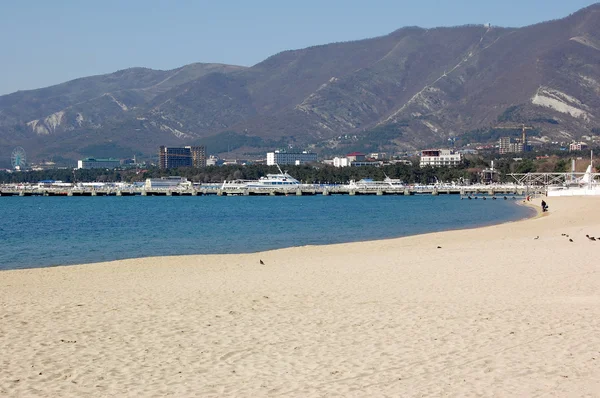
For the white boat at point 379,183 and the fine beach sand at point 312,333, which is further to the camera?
the white boat at point 379,183

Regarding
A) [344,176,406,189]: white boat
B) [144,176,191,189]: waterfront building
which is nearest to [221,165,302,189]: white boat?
[344,176,406,189]: white boat

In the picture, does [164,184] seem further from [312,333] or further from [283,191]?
[312,333]

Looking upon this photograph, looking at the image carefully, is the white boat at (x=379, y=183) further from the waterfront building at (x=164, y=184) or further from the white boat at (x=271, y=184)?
the waterfront building at (x=164, y=184)

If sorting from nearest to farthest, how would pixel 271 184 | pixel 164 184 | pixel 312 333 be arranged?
pixel 312 333, pixel 271 184, pixel 164 184

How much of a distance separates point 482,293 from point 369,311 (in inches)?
113

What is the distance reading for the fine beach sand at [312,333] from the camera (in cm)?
853

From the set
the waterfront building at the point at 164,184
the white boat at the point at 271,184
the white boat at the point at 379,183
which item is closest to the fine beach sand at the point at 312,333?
the white boat at the point at 271,184

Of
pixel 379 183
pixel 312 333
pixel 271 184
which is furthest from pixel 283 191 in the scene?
pixel 312 333

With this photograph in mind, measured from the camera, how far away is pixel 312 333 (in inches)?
428

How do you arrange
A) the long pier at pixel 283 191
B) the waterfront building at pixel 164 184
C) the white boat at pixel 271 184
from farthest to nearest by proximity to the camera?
the waterfront building at pixel 164 184 < the white boat at pixel 271 184 < the long pier at pixel 283 191

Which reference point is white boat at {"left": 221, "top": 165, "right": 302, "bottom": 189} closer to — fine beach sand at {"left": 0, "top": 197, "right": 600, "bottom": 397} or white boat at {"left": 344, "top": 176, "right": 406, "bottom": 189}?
white boat at {"left": 344, "top": 176, "right": 406, "bottom": 189}

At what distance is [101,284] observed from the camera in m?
17.1

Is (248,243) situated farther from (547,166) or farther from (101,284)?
(547,166)

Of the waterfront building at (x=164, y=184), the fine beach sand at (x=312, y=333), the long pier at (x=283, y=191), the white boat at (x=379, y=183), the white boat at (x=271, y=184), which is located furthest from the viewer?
the waterfront building at (x=164, y=184)
